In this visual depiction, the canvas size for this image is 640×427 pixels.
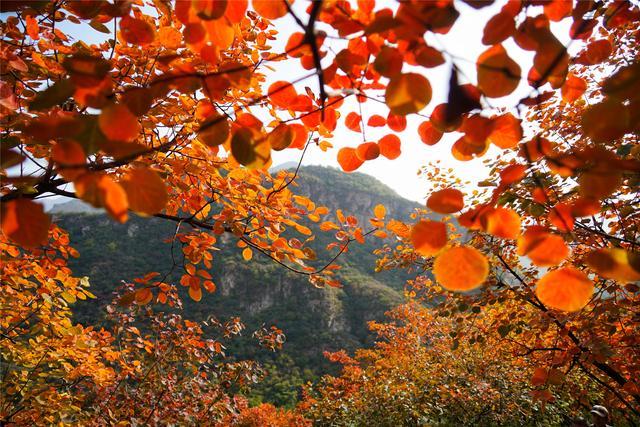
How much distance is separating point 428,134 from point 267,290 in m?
40.2

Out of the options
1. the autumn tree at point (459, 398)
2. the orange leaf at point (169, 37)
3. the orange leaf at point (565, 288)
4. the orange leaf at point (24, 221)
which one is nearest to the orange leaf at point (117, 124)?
the orange leaf at point (24, 221)

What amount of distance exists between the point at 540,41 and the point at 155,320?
17.5 ft

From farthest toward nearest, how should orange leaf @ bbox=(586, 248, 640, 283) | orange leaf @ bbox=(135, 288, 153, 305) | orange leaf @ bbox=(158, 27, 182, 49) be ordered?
orange leaf @ bbox=(135, 288, 153, 305)
orange leaf @ bbox=(158, 27, 182, 49)
orange leaf @ bbox=(586, 248, 640, 283)

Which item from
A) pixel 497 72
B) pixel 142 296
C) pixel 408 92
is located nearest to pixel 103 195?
pixel 408 92

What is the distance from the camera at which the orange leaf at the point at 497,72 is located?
→ 495 mm

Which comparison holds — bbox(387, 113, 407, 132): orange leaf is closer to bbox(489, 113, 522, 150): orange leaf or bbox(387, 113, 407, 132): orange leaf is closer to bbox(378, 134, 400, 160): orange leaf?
bbox(378, 134, 400, 160): orange leaf

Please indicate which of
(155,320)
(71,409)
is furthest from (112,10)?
(155,320)

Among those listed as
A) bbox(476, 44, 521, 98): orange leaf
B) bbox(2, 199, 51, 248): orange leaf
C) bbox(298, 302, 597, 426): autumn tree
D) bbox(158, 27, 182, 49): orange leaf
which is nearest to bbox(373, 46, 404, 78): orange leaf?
bbox(476, 44, 521, 98): orange leaf

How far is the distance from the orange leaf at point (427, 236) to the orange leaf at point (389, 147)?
294 millimetres

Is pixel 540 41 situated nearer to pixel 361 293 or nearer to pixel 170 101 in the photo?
pixel 170 101

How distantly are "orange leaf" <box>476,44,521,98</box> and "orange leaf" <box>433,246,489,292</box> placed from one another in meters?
0.24

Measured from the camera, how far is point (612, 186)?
481mm

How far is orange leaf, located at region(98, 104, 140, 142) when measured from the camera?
15.5 inches

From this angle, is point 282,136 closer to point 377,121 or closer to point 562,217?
point 377,121
